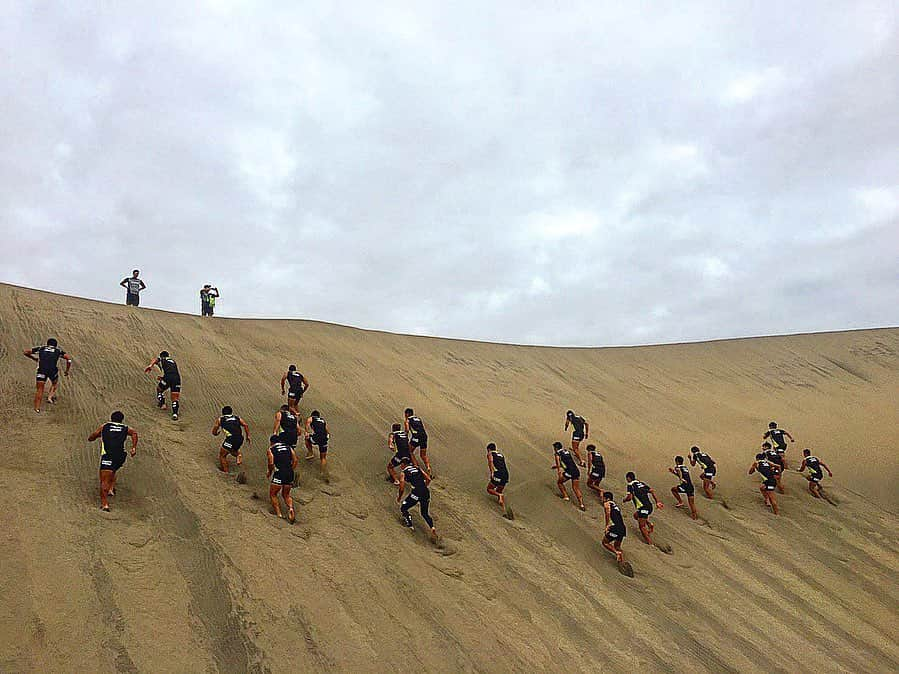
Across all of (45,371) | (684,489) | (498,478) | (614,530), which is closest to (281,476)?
(498,478)

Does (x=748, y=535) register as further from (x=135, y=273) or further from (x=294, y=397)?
(x=135, y=273)

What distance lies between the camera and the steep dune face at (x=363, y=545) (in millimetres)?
5730

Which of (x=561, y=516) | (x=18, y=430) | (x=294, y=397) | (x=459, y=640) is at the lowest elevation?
(x=459, y=640)

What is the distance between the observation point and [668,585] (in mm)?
8961

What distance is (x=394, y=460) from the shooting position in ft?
32.6

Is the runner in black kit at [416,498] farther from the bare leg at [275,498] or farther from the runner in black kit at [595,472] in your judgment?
the runner in black kit at [595,472]

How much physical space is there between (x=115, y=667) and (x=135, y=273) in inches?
534

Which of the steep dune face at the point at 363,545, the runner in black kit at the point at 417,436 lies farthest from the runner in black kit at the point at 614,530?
the runner in black kit at the point at 417,436

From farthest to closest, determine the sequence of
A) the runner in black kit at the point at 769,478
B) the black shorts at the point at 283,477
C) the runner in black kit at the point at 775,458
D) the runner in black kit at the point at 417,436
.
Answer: the runner in black kit at the point at 775,458 → the runner in black kit at the point at 769,478 → the runner in black kit at the point at 417,436 → the black shorts at the point at 283,477

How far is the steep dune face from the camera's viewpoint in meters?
5.73

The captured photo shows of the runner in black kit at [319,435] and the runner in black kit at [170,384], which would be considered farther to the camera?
the runner in black kit at [170,384]

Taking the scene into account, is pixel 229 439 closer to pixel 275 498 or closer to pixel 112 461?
pixel 275 498

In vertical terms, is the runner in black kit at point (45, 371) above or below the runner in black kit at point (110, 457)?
above

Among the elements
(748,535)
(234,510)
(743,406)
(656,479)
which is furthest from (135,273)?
(743,406)
